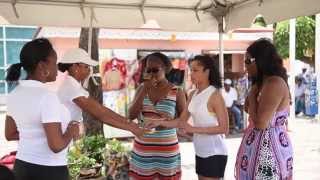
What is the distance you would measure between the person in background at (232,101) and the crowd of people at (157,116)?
28.3 feet

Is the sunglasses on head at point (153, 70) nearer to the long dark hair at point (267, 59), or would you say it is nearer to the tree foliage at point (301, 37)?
the long dark hair at point (267, 59)

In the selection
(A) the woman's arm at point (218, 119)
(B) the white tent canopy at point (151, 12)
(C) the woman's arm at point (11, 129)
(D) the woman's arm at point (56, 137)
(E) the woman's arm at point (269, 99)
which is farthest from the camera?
(B) the white tent canopy at point (151, 12)

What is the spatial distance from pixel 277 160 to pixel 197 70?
0.93m

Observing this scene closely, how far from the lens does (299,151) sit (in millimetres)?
10094

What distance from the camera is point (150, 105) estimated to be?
371 centimetres

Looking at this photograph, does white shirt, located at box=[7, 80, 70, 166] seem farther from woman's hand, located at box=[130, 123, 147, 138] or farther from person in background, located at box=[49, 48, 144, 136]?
woman's hand, located at box=[130, 123, 147, 138]

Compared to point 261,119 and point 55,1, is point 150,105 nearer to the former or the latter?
point 261,119

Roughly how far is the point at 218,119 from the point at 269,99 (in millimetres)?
558

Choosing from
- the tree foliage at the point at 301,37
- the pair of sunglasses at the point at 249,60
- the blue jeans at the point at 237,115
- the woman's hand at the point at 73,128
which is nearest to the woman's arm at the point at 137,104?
the pair of sunglasses at the point at 249,60

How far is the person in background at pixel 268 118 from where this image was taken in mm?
2959

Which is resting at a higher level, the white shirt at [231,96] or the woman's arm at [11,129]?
the woman's arm at [11,129]

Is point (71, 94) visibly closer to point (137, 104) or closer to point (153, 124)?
point (153, 124)

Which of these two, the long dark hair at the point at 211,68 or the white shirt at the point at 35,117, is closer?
the white shirt at the point at 35,117

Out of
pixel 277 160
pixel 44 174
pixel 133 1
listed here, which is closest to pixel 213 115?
pixel 277 160
